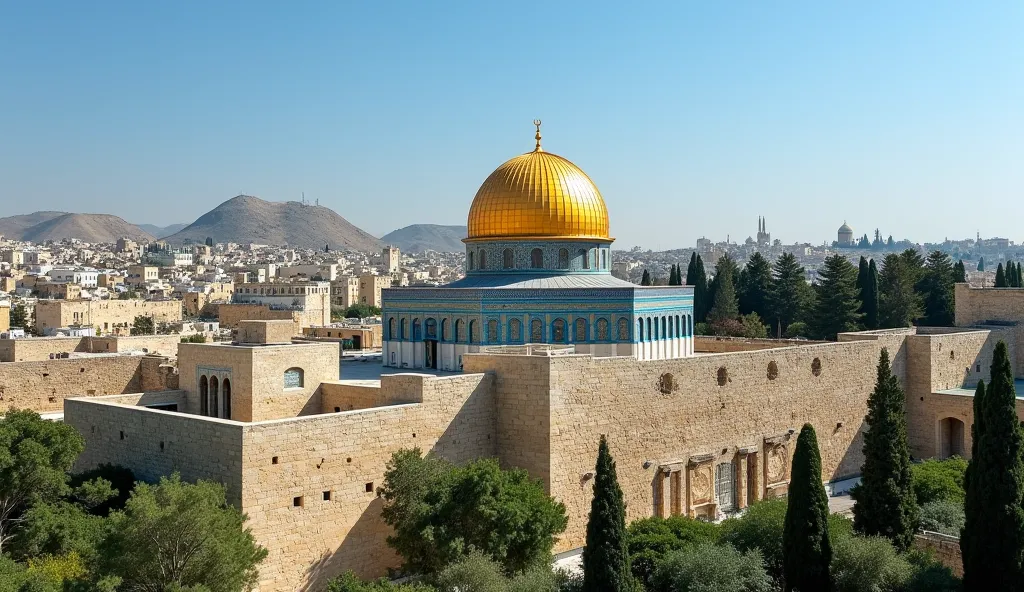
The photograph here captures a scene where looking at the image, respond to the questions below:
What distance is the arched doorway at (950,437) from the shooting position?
904 inches

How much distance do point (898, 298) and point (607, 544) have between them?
24820 millimetres

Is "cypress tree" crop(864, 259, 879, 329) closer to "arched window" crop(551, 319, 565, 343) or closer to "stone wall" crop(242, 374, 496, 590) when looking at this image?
"arched window" crop(551, 319, 565, 343)

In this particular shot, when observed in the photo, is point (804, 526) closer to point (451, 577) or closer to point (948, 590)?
point (948, 590)

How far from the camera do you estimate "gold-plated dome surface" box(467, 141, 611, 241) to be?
72.2 ft

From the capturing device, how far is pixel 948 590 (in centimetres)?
1366

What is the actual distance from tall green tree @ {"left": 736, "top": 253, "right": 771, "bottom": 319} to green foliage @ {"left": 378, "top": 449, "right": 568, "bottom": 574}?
2718cm

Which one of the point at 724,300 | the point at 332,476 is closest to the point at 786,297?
the point at 724,300

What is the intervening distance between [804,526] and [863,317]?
22.2 meters

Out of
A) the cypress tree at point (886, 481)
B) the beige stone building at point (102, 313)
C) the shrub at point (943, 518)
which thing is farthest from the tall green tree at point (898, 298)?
the beige stone building at point (102, 313)

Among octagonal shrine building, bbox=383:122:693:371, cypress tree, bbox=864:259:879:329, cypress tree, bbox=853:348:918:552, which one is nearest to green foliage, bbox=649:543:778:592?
cypress tree, bbox=853:348:918:552

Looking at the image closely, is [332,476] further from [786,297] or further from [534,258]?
[786,297]

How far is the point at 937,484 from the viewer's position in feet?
59.7

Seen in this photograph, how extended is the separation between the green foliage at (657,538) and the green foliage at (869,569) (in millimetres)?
1869

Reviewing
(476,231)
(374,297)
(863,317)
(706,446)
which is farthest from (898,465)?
(374,297)
